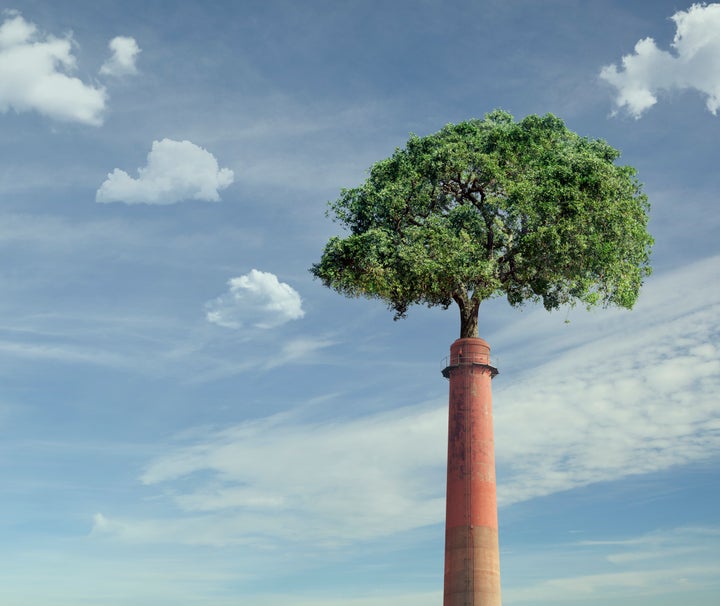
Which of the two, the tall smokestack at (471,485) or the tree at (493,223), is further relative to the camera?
the tree at (493,223)

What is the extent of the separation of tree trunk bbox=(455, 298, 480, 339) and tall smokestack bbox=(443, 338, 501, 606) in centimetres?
131

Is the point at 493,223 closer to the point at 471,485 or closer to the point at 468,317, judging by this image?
the point at 468,317

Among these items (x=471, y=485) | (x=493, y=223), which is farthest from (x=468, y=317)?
(x=471, y=485)

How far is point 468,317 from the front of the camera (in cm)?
4603

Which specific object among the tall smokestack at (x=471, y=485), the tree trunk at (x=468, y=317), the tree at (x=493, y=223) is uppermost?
the tree at (x=493, y=223)

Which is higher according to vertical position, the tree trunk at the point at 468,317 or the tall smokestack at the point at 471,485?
the tree trunk at the point at 468,317

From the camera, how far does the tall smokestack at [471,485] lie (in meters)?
40.1

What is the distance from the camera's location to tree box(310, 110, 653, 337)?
145 feet

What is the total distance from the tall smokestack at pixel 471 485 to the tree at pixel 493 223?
277 cm

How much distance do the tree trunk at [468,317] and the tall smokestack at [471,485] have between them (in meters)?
1.31

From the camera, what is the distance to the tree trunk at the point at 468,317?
45625 mm

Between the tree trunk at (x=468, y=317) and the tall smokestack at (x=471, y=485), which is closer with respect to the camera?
the tall smokestack at (x=471, y=485)

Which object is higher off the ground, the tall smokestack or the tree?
the tree

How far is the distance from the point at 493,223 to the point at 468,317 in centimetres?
568
